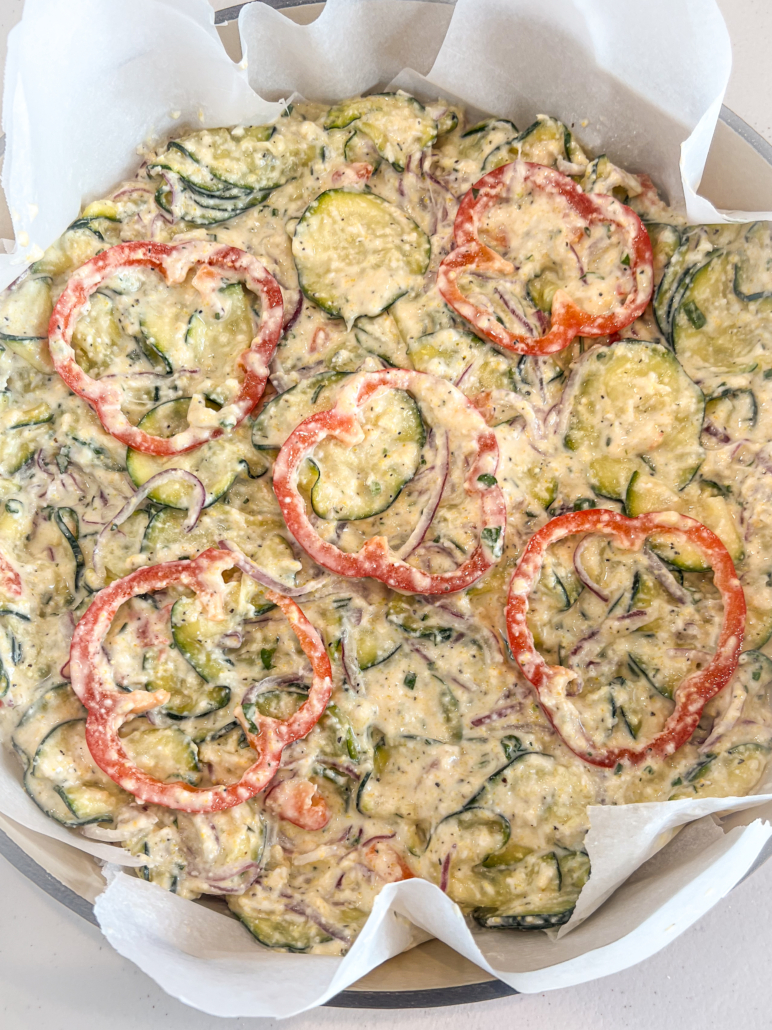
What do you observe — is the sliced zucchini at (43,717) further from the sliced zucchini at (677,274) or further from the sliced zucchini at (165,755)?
the sliced zucchini at (677,274)

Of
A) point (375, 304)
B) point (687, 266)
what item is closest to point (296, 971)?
point (375, 304)

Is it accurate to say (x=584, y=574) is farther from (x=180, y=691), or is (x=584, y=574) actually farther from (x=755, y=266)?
(x=180, y=691)

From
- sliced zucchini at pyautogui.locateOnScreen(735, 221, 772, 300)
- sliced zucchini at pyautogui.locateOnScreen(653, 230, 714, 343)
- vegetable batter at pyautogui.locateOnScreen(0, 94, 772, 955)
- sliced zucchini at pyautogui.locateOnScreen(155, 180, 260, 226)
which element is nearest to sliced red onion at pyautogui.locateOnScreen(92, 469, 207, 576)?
vegetable batter at pyautogui.locateOnScreen(0, 94, 772, 955)

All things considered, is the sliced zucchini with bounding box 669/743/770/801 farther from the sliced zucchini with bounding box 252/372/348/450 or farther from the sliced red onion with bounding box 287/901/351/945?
the sliced zucchini with bounding box 252/372/348/450

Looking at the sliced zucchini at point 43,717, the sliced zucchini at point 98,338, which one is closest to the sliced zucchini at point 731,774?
the sliced zucchini at point 43,717

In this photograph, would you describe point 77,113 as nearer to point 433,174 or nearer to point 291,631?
point 433,174

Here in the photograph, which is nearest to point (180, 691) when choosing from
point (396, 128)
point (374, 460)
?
point (374, 460)
